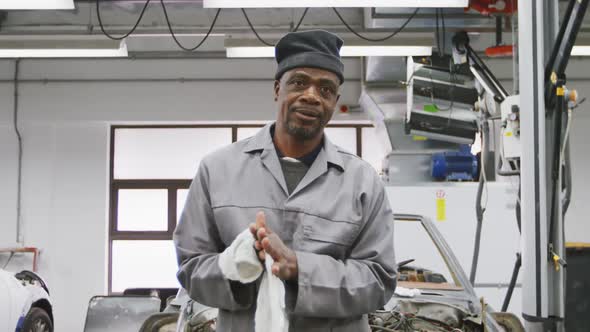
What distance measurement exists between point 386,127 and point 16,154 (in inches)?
194

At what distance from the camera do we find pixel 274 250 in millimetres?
1257

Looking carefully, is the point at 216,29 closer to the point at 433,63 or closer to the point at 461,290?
the point at 433,63

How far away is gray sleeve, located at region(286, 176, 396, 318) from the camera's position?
1295 mm

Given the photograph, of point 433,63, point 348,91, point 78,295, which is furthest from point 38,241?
point 433,63

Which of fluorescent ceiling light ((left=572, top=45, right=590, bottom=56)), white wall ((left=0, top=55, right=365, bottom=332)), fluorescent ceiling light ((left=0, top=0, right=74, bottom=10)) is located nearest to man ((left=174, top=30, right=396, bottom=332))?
fluorescent ceiling light ((left=0, top=0, right=74, bottom=10))

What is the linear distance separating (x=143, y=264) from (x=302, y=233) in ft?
22.8

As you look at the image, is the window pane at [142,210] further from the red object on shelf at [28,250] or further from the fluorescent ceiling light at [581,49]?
the fluorescent ceiling light at [581,49]

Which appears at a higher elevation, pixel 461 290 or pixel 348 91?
pixel 348 91

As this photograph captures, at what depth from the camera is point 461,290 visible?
3.56 metres

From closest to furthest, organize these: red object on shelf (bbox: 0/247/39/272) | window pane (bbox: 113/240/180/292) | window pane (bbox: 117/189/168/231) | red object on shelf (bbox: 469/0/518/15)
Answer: red object on shelf (bbox: 469/0/518/15), red object on shelf (bbox: 0/247/39/272), window pane (bbox: 113/240/180/292), window pane (bbox: 117/189/168/231)

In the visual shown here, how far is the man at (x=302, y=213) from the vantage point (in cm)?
133

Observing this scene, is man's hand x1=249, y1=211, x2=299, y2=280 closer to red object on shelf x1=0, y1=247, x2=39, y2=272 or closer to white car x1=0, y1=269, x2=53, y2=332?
white car x1=0, y1=269, x2=53, y2=332

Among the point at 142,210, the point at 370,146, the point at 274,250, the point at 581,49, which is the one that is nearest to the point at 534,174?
the point at 274,250

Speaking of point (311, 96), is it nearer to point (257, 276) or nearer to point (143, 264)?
point (257, 276)
